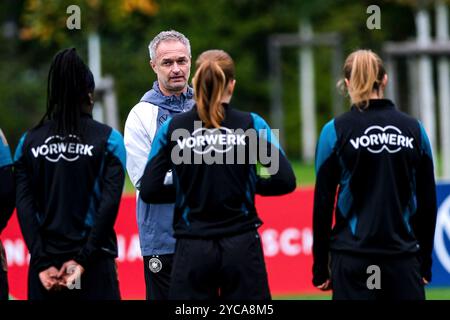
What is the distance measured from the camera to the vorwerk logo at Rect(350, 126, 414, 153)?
6.74m

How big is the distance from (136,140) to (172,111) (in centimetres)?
31

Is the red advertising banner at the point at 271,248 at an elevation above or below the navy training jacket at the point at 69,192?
below

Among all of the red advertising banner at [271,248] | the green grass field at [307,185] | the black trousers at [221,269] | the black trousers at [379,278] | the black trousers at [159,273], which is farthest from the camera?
the red advertising banner at [271,248]

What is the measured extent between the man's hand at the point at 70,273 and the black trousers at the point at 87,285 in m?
0.04

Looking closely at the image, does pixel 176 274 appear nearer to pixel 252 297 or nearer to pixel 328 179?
pixel 252 297

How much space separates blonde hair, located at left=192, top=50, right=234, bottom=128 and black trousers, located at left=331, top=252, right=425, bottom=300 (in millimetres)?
1145

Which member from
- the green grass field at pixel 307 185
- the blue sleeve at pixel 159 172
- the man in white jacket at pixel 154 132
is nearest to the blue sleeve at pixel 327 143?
the blue sleeve at pixel 159 172

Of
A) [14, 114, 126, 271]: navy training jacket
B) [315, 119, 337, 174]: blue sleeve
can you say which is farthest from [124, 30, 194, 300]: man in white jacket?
[315, 119, 337, 174]: blue sleeve

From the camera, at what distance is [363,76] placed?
22.4 feet

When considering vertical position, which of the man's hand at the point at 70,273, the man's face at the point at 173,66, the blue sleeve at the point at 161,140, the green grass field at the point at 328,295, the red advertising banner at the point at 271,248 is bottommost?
the green grass field at the point at 328,295

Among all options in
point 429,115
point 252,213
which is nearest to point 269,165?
point 252,213

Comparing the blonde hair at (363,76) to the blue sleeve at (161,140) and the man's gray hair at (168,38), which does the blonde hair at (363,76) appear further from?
the man's gray hair at (168,38)

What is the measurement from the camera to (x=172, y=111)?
786 cm

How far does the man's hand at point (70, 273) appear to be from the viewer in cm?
657
